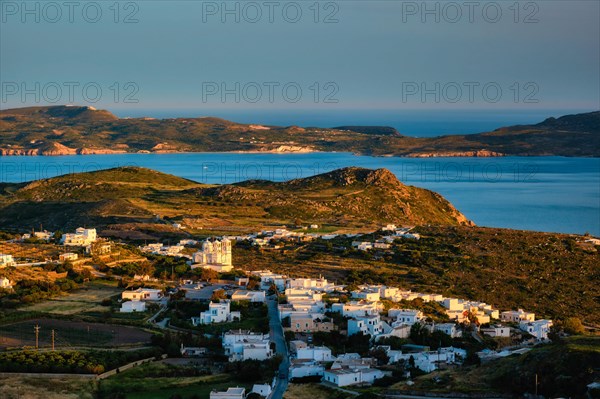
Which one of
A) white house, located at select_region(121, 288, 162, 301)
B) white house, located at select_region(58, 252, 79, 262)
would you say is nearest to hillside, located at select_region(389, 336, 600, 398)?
white house, located at select_region(121, 288, 162, 301)

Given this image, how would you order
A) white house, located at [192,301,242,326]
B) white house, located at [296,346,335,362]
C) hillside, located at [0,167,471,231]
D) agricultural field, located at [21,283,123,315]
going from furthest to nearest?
hillside, located at [0,167,471,231]
agricultural field, located at [21,283,123,315]
white house, located at [192,301,242,326]
white house, located at [296,346,335,362]

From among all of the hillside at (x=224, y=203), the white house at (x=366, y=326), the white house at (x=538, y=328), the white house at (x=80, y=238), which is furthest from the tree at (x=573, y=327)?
the hillside at (x=224, y=203)

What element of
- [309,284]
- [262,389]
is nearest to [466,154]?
[309,284]

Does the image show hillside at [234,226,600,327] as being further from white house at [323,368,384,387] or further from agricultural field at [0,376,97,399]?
agricultural field at [0,376,97,399]

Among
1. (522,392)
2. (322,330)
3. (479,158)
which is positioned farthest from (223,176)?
(522,392)

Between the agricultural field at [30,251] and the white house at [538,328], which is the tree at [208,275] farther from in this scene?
the white house at [538,328]

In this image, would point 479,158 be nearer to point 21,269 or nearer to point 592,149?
point 592,149
